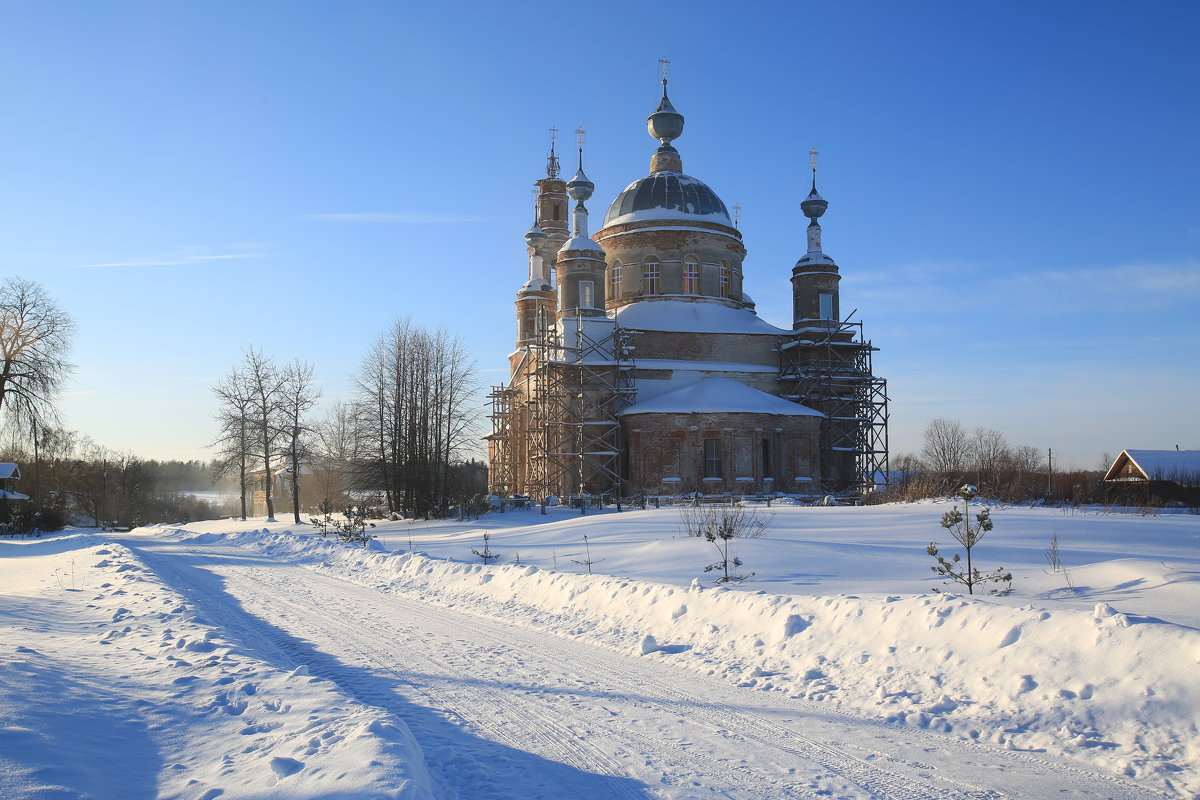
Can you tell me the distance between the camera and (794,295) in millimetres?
40844

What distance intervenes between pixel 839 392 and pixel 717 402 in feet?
27.3

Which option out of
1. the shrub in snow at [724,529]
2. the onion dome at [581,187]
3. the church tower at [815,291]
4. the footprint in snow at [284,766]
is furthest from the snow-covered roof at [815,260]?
the footprint in snow at [284,766]

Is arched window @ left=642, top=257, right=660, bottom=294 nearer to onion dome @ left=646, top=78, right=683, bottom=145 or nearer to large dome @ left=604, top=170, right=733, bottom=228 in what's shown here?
large dome @ left=604, top=170, right=733, bottom=228

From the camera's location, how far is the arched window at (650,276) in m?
39.8

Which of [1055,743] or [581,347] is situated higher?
[581,347]

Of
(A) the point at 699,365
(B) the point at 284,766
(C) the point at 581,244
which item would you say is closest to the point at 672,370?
(A) the point at 699,365

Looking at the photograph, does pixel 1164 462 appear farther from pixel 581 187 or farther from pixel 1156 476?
pixel 581 187

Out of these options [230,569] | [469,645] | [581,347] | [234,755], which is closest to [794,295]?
[581,347]

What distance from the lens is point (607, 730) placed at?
5977 millimetres

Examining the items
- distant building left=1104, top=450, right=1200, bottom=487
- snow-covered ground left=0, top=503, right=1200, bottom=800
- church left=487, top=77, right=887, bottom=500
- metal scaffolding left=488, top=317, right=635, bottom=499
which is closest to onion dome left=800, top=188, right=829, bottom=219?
church left=487, top=77, right=887, bottom=500

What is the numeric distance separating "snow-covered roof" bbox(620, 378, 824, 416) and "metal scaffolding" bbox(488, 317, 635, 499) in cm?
132

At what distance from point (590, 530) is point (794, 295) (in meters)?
24.2

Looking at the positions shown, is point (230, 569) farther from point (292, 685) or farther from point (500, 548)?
point (292, 685)

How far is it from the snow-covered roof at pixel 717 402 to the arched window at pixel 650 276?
581 centimetres
